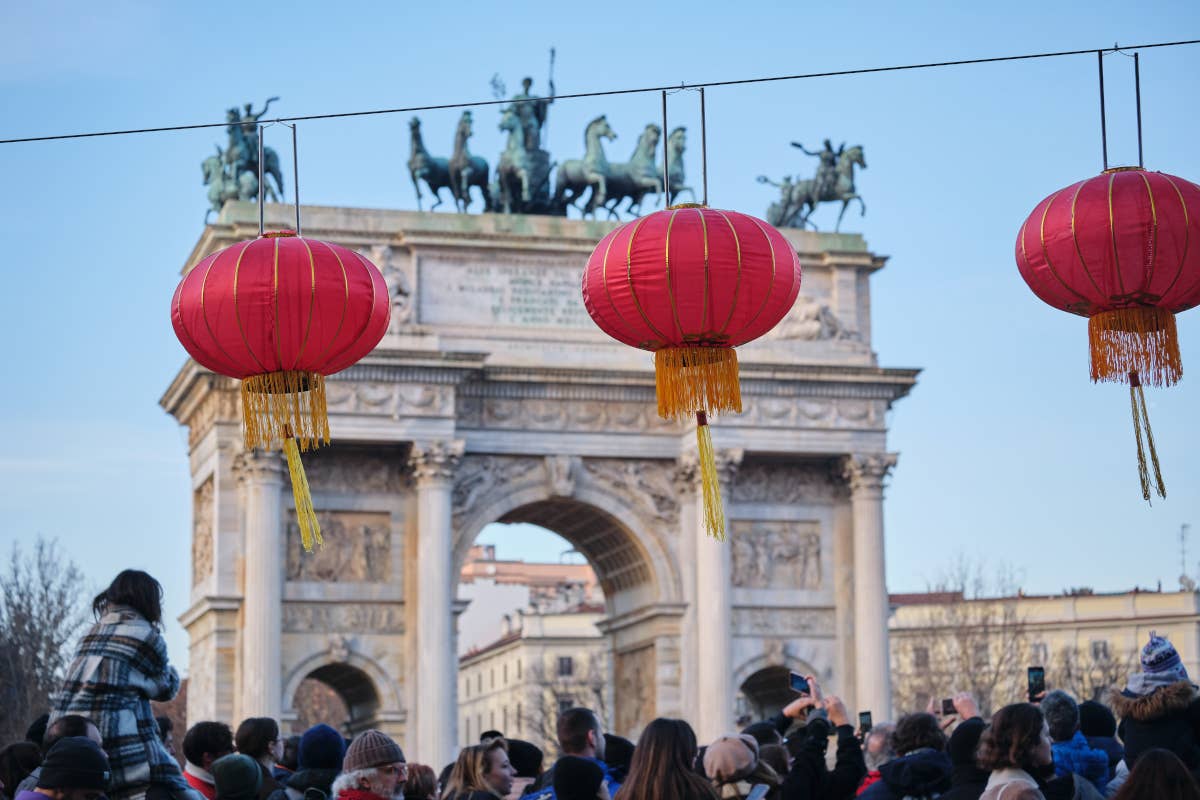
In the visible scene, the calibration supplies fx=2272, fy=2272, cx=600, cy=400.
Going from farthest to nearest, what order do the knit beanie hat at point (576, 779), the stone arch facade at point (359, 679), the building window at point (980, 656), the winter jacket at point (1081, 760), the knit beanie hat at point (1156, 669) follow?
the building window at point (980, 656) → the stone arch facade at point (359, 679) → the winter jacket at point (1081, 760) → the knit beanie hat at point (1156, 669) → the knit beanie hat at point (576, 779)

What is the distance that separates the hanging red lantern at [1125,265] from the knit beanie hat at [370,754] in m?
5.31

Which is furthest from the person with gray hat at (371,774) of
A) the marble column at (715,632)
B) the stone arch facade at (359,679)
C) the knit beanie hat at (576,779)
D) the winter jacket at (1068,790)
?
the marble column at (715,632)

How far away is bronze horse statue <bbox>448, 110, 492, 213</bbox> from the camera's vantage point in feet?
126

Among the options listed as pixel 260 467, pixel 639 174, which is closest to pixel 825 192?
pixel 639 174

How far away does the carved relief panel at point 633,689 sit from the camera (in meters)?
39.6

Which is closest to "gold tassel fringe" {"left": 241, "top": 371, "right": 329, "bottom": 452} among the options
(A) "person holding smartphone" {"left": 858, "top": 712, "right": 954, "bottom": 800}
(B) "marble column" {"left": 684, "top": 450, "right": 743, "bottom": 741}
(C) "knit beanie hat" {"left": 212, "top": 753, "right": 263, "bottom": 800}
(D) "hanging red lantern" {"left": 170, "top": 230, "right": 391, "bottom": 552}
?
(D) "hanging red lantern" {"left": 170, "top": 230, "right": 391, "bottom": 552}

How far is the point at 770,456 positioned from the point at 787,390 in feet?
3.99

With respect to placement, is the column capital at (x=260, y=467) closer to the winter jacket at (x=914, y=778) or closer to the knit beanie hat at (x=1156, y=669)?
the winter jacket at (x=914, y=778)

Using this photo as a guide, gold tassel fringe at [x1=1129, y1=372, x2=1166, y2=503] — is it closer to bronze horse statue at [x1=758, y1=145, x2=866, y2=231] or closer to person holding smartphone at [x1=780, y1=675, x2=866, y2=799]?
person holding smartphone at [x1=780, y1=675, x2=866, y2=799]

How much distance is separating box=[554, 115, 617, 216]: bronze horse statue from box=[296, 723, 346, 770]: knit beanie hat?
92.5ft

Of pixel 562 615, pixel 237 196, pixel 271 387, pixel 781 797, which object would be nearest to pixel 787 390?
pixel 237 196

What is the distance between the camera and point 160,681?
35.3 feet

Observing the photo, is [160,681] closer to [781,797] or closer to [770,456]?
[781,797]

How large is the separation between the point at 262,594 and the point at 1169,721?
1029 inches
